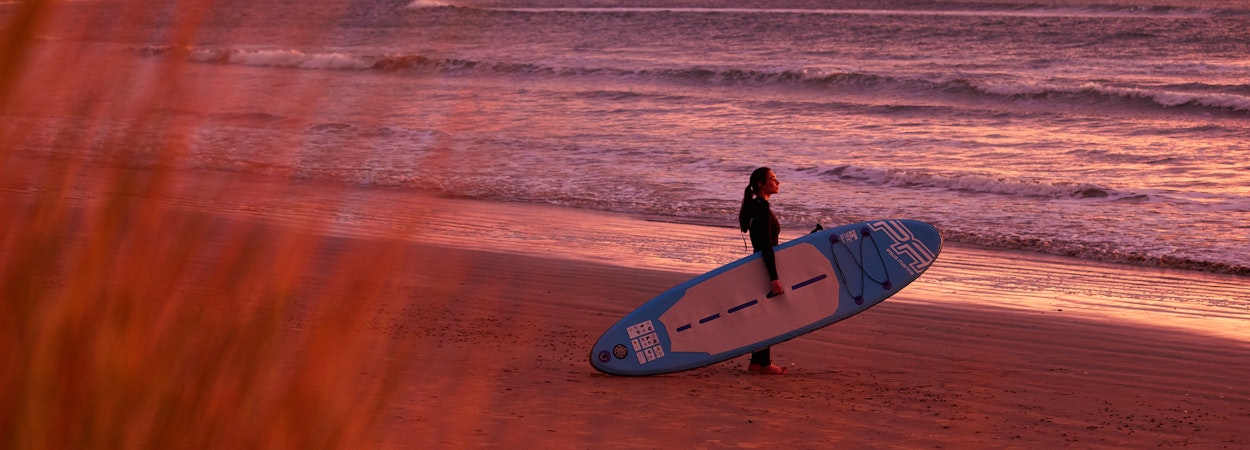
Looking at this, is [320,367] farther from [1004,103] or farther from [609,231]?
[1004,103]

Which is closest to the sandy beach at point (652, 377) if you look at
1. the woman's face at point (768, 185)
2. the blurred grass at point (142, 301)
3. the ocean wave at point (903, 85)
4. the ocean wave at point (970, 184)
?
the blurred grass at point (142, 301)

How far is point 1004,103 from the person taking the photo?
2570 cm

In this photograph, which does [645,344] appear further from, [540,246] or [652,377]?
[540,246]

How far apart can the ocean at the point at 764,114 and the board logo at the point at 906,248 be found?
114 inches

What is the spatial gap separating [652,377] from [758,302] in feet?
2.65

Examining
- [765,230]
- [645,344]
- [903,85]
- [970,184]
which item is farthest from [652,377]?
[903,85]

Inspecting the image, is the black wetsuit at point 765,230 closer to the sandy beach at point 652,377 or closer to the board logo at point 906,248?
the sandy beach at point 652,377

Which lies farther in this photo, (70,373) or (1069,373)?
(1069,373)

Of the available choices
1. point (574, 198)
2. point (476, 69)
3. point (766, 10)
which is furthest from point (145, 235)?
point (766, 10)

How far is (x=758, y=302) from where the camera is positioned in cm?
709

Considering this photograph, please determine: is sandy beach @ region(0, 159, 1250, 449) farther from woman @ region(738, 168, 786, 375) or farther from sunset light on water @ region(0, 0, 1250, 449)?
woman @ region(738, 168, 786, 375)

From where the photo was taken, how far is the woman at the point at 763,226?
22.4ft

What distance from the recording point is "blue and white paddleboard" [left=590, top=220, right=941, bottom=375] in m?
6.84

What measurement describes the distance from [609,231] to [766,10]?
126 feet
